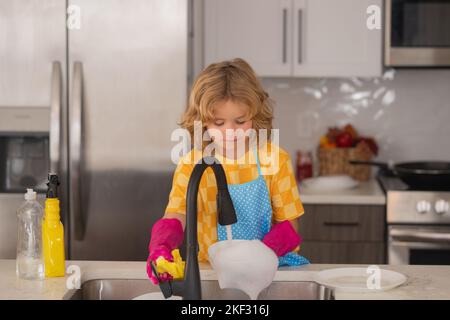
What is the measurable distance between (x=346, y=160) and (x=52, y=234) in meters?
2.01

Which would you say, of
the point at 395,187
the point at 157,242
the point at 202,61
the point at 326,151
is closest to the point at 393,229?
the point at 395,187

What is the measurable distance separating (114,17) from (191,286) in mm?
1806

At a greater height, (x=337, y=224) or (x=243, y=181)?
(x=243, y=181)

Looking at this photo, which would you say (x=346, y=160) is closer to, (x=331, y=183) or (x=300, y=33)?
(x=331, y=183)

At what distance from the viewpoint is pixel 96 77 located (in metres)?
2.88

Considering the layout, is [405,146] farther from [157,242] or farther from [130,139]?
[157,242]

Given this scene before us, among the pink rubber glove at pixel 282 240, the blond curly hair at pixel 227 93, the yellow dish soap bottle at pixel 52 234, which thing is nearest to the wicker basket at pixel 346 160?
the blond curly hair at pixel 227 93

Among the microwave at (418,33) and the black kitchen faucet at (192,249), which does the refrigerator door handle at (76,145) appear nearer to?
the microwave at (418,33)

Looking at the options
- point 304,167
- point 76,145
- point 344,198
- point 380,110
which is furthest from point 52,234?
point 380,110

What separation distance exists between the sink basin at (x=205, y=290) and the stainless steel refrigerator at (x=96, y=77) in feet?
3.63

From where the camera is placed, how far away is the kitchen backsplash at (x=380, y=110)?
363 cm

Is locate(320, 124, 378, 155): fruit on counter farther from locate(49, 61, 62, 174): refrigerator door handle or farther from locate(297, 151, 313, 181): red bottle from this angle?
locate(49, 61, 62, 174): refrigerator door handle

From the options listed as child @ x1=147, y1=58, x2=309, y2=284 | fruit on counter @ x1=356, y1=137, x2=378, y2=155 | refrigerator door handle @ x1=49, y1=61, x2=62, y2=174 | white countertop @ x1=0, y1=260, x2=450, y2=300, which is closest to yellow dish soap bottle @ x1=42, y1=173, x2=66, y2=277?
white countertop @ x1=0, y1=260, x2=450, y2=300

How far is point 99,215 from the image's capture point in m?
2.96
